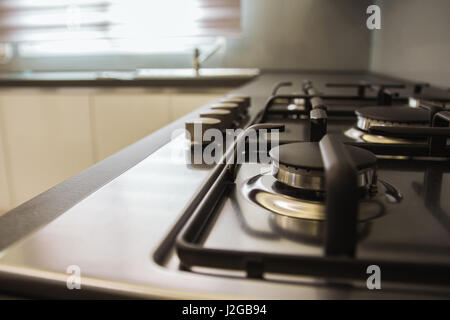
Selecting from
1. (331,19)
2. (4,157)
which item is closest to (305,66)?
(331,19)

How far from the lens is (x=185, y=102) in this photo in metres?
1.88

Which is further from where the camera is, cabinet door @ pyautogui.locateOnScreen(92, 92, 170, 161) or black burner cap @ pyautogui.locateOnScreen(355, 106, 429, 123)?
cabinet door @ pyautogui.locateOnScreen(92, 92, 170, 161)

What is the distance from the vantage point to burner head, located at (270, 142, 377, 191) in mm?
359

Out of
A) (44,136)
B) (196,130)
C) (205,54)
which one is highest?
(205,54)

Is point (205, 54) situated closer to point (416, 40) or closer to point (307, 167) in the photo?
point (416, 40)

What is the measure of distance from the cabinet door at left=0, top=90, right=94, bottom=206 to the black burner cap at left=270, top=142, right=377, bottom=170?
67.6 inches

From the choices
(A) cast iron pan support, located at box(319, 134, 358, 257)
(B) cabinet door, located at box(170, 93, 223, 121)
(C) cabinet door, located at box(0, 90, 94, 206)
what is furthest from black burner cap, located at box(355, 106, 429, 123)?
(C) cabinet door, located at box(0, 90, 94, 206)

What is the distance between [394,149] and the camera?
1.81 feet

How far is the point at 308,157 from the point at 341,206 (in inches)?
5.4

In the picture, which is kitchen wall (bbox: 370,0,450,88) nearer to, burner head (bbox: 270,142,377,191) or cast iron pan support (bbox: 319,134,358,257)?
burner head (bbox: 270,142,377,191)

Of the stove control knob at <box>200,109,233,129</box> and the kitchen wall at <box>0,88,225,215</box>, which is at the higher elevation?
the stove control knob at <box>200,109,233,129</box>

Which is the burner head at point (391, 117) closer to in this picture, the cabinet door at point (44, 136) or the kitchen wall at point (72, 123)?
the kitchen wall at point (72, 123)

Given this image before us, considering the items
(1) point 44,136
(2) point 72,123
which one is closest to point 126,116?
(2) point 72,123

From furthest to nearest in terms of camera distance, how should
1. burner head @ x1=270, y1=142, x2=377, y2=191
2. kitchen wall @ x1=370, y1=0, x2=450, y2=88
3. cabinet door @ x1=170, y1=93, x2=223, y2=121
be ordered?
cabinet door @ x1=170, y1=93, x2=223, y2=121, kitchen wall @ x1=370, y1=0, x2=450, y2=88, burner head @ x1=270, y1=142, x2=377, y2=191
